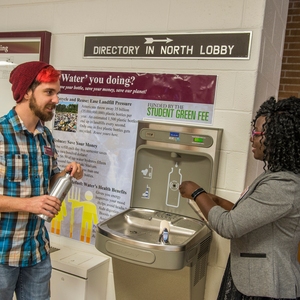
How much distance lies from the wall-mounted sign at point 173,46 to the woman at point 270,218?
546 mm

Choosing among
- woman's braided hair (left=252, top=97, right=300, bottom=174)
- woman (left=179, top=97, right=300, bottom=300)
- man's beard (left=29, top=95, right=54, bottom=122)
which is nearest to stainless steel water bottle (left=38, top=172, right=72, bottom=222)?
man's beard (left=29, top=95, right=54, bottom=122)

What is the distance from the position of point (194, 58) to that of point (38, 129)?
91 cm

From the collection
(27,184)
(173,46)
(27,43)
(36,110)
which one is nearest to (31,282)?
(27,184)

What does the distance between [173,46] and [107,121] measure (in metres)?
0.60

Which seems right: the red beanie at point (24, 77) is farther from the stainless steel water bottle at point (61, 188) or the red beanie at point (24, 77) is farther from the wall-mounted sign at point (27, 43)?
the wall-mounted sign at point (27, 43)

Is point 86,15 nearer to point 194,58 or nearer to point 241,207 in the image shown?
point 194,58

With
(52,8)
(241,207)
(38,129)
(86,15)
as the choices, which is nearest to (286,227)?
(241,207)

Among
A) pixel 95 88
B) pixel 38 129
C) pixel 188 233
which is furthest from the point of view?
pixel 95 88

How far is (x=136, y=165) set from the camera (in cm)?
201

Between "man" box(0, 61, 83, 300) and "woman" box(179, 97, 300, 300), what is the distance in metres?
0.75

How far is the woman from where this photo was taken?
1.30 metres

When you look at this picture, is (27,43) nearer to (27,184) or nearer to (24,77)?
(24,77)

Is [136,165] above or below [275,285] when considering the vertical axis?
above

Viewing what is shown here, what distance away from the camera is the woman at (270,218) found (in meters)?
1.30
